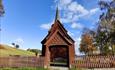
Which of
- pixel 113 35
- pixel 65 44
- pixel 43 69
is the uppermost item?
pixel 113 35

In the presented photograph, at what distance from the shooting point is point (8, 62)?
33.7 metres

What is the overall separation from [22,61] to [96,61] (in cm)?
989

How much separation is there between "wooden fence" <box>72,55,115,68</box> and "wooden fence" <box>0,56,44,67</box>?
5.41 m

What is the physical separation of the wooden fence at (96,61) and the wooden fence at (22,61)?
17.7 ft

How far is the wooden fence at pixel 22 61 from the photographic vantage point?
3325 cm

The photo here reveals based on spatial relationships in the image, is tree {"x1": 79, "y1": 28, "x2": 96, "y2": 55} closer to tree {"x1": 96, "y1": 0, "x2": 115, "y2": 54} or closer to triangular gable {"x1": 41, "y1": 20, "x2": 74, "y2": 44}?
tree {"x1": 96, "y1": 0, "x2": 115, "y2": 54}

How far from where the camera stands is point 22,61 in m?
33.4

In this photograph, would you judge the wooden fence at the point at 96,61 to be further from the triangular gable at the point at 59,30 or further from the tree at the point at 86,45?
the tree at the point at 86,45

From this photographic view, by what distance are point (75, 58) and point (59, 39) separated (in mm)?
3938

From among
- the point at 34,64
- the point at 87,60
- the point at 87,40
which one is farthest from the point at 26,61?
the point at 87,40

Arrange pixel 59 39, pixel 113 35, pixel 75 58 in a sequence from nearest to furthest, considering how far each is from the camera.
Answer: pixel 75 58
pixel 59 39
pixel 113 35

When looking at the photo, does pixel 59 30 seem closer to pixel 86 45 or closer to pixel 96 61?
pixel 96 61

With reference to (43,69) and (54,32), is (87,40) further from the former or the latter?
(43,69)

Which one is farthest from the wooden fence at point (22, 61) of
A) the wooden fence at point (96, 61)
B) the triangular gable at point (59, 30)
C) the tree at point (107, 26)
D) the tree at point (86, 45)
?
the tree at point (86, 45)
